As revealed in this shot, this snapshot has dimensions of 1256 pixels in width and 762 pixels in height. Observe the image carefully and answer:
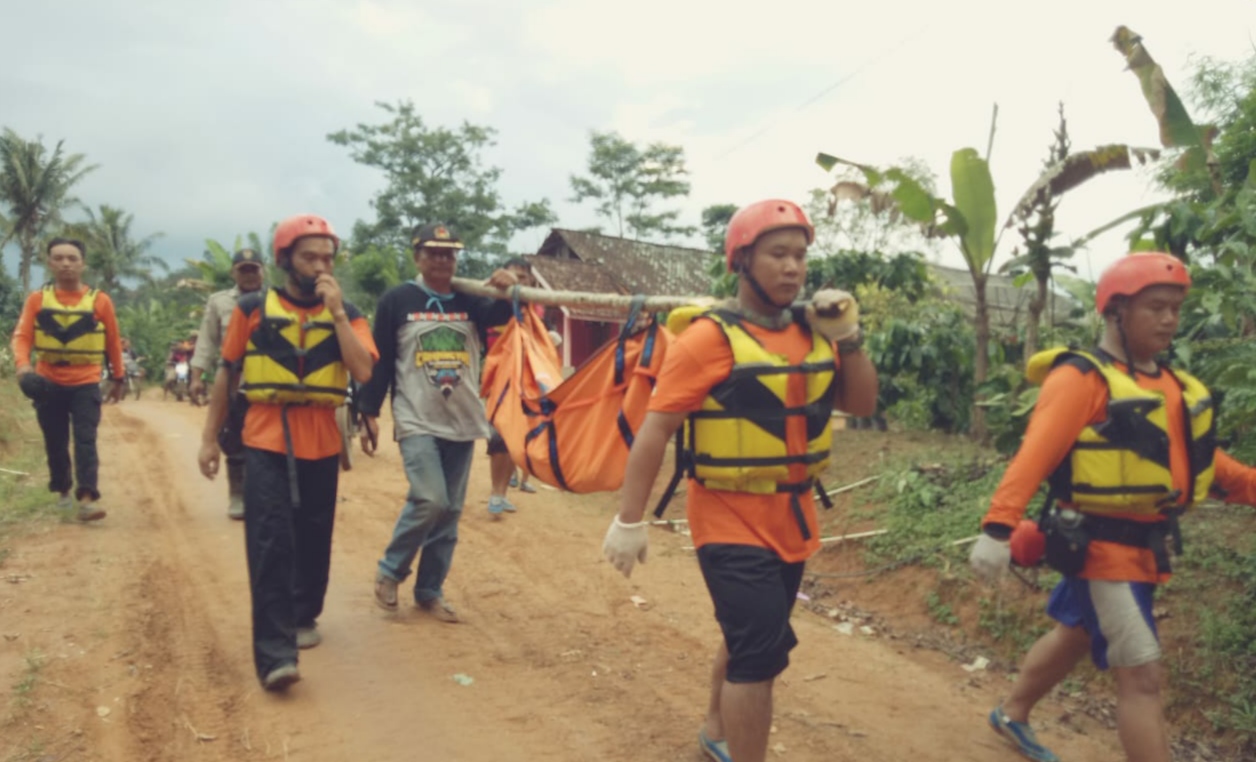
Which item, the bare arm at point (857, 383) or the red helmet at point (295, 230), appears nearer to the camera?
the bare arm at point (857, 383)

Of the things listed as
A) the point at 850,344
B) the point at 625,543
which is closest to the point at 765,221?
the point at 850,344

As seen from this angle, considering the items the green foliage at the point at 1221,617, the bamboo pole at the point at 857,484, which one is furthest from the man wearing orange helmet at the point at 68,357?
the green foliage at the point at 1221,617

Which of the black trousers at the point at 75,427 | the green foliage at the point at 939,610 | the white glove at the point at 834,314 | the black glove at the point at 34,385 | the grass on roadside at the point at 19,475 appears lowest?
the grass on roadside at the point at 19,475

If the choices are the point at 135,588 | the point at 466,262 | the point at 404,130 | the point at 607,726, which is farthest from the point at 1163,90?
the point at 404,130

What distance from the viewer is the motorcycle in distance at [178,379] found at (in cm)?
2411

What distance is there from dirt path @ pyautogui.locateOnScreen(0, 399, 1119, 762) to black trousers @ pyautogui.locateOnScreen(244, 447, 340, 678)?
0.23 metres

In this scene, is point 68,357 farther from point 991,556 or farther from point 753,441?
point 991,556

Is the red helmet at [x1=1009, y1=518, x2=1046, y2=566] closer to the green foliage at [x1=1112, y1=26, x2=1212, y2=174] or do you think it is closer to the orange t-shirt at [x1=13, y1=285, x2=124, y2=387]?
the green foliage at [x1=1112, y1=26, x2=1212, y2=174]

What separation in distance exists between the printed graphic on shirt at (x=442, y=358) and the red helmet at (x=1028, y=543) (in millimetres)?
3022

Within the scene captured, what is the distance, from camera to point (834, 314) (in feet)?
10.7

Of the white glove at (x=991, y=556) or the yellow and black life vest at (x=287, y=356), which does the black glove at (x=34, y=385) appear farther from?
the white glove at (x=991, y=556)

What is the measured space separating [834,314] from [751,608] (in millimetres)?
1014

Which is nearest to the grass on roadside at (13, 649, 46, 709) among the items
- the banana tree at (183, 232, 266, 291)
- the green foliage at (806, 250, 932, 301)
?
the green foliage at (806, 250, 932, 301)

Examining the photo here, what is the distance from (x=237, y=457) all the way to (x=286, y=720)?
3.86 meters
